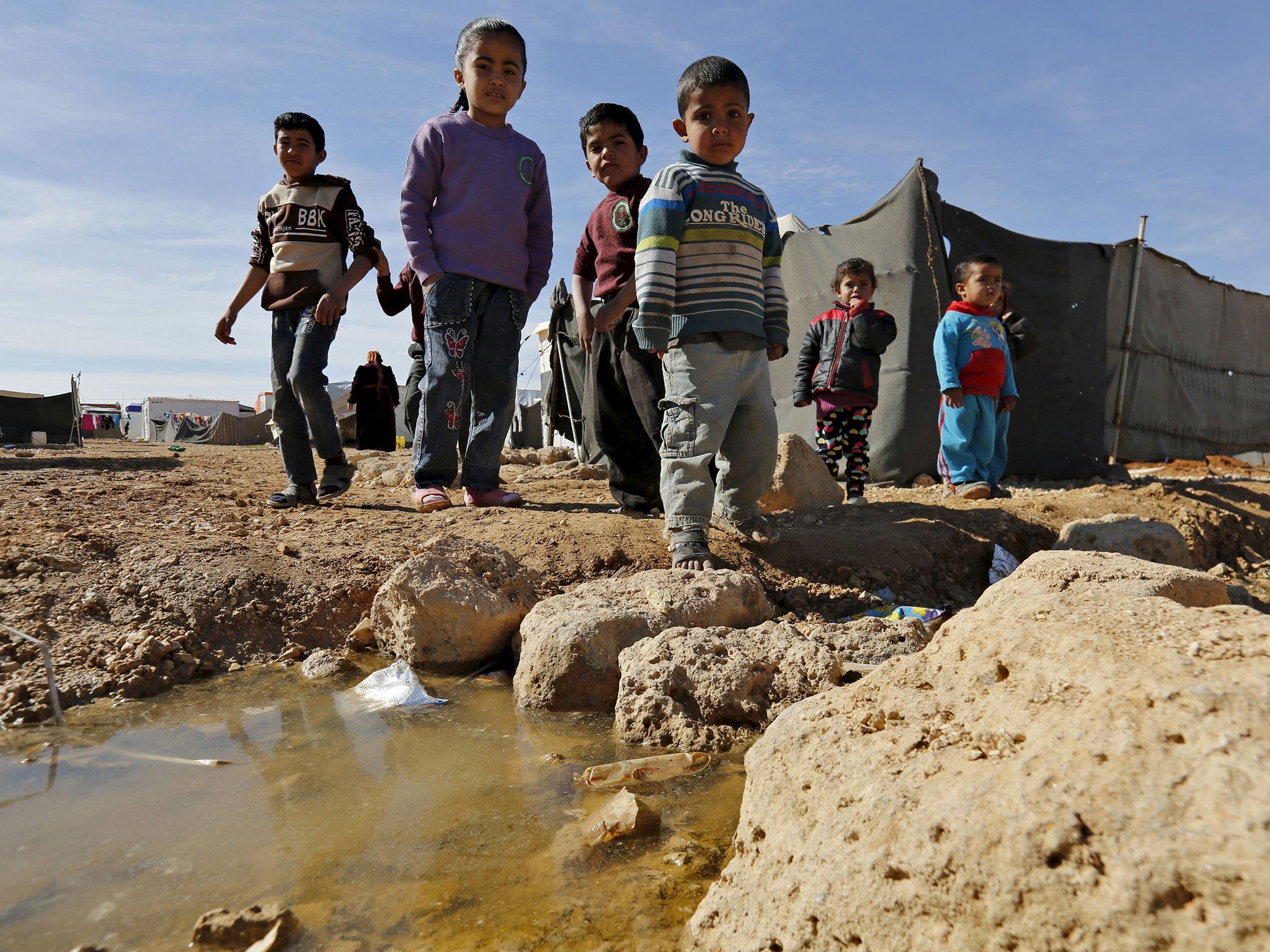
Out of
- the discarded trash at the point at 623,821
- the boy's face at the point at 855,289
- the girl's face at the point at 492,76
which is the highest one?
the girl's face at the point at 492,76

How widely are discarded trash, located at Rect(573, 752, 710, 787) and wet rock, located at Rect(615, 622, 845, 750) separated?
81mm

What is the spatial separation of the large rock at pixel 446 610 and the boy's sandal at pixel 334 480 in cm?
149

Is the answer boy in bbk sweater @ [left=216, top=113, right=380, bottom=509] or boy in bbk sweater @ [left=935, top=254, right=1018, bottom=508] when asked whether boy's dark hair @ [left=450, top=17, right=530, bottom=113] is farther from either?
boy in bbk sweater @ [left=935, top=254, right=1018, bottom=508]

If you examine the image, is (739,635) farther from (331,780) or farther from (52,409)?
(52,409)

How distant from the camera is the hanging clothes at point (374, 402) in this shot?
7.28 meters

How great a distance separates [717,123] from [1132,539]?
226 centimetres

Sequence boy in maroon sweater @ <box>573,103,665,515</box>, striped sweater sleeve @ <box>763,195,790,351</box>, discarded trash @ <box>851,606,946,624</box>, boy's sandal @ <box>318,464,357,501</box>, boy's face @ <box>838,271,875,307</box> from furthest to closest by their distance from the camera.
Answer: boy's face @ <box>838,271,875,307</box> < boy's sandal @ <box>318,464,357,501</box> < boy in maroon sweater @ <box>573,103,665,515</box> < striped sweater sleeve @ <box>763,195,790,351</box> < discarded trash @ <box>851,606,946,624</box>

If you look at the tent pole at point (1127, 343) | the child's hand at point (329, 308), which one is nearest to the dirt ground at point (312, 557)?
the child's hand at point (329, 308)

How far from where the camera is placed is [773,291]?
2756 mm

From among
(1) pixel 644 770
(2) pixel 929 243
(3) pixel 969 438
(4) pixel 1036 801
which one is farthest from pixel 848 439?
(4) pixel 1036 801

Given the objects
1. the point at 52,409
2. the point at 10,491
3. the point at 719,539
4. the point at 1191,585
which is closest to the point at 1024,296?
the point at 719,539

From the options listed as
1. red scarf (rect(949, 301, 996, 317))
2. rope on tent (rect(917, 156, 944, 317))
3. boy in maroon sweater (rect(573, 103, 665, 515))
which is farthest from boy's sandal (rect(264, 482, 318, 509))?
rope on tent (rect(917, 156, 944, 317))

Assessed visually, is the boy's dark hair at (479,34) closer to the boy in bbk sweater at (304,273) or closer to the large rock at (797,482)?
the boy in bbk sweater at (304,273)

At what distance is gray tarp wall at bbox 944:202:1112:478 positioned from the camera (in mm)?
6324
